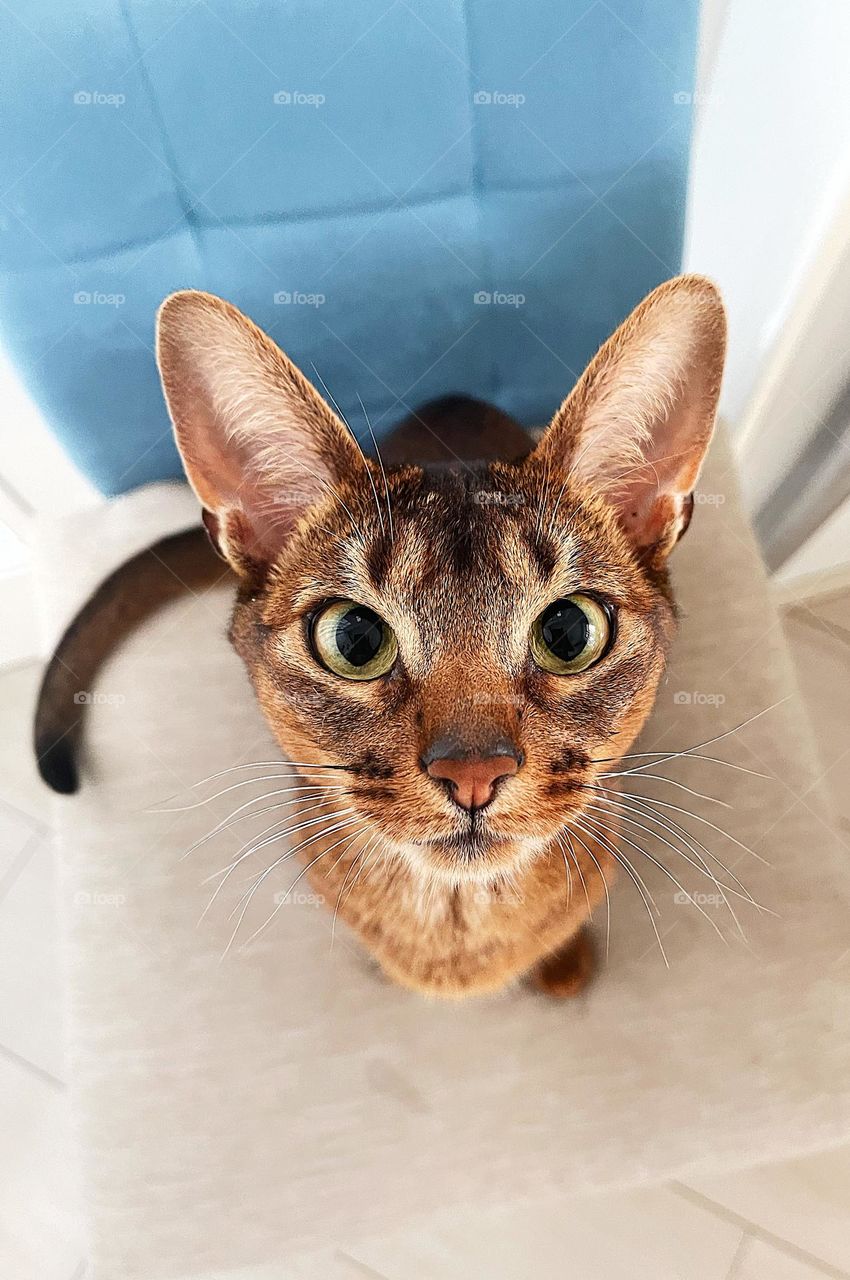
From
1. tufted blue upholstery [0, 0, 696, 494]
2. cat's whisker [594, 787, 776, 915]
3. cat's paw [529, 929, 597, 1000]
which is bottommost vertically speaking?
cat's paw [529, 929, 597, 1000]

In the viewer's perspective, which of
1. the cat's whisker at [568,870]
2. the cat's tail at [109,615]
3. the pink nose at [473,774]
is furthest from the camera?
the cat's tail at [109,615]

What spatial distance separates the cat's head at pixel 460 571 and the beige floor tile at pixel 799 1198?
0.50 meters

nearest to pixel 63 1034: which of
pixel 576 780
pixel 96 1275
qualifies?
pixel 96 1275

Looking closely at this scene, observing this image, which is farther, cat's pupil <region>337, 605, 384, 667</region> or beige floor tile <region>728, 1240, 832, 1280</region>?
beige floor tile <region>728, 1240, 832, 1280</region>

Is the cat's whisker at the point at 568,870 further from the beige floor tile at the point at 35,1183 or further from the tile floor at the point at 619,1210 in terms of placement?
the beige floor tile at the point at 35,1183

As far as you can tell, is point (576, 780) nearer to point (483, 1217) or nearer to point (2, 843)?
point (483, 1217)

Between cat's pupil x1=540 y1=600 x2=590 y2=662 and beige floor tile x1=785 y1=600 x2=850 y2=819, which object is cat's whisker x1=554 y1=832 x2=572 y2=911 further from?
beige floor tile x1=785 y1=600 x2=850 y2=819

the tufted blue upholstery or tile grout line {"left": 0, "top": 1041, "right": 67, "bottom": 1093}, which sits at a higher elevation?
the tufted blue upholstery

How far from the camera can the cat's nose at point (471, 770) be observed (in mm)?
396

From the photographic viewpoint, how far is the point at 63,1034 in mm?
699

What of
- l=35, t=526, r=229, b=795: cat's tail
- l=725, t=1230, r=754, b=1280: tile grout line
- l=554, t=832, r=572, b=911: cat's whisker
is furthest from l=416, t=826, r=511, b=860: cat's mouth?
l=725, t=1230, r=754, b=1280: tile grout line

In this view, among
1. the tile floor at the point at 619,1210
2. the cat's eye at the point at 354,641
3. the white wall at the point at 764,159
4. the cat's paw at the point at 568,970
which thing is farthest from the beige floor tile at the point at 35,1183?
the white wall at the point at 764,159

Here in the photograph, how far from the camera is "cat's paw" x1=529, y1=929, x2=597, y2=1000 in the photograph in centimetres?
58

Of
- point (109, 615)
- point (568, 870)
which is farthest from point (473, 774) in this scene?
point (109, 615)
